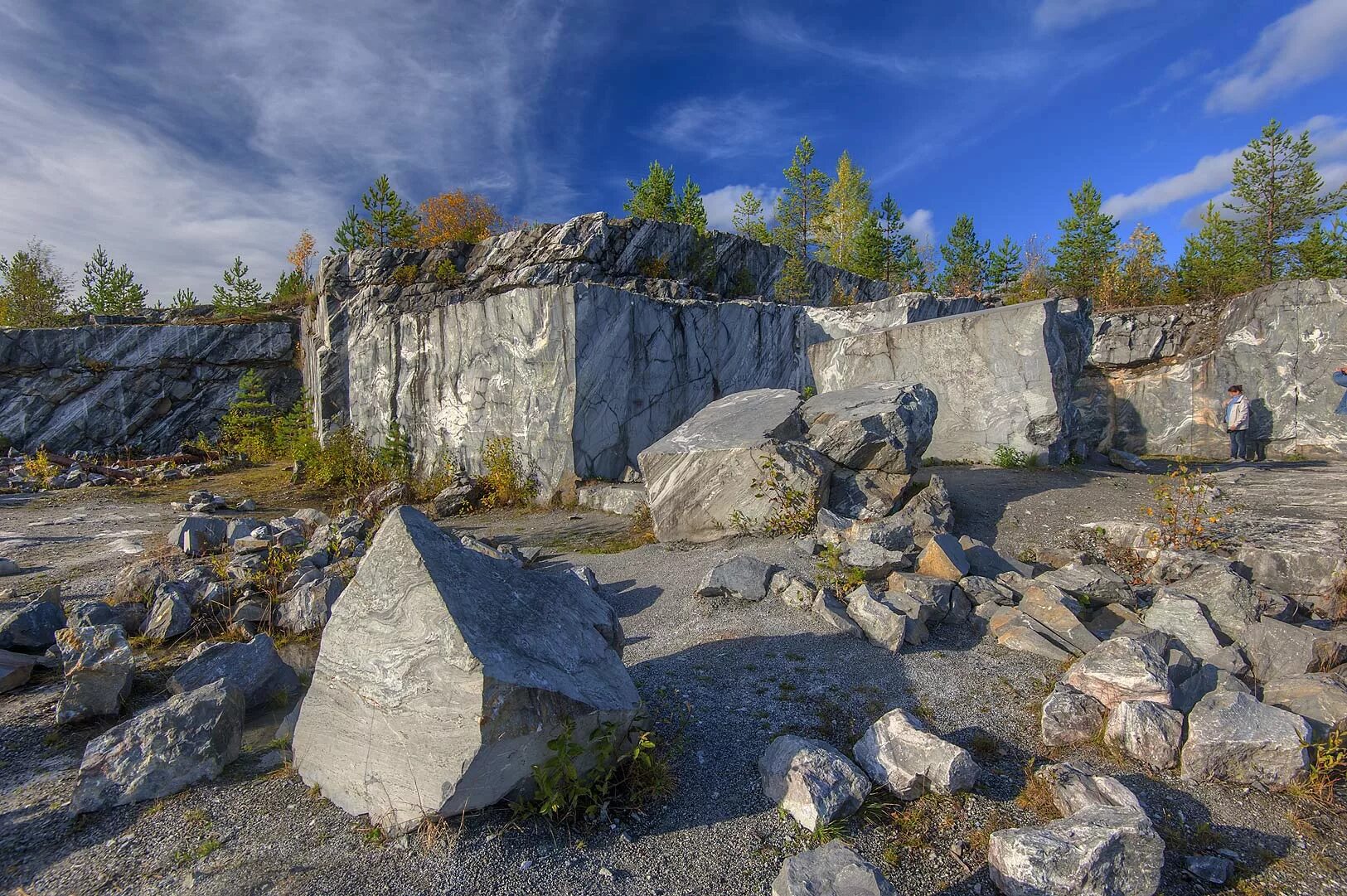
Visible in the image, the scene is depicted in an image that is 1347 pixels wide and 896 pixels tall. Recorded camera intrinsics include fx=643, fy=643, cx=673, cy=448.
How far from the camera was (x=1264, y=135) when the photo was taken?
21734mm

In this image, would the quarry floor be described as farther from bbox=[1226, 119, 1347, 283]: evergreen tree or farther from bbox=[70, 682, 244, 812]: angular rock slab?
bbox=[1226, 119, 1347, 283]: evergreen tree

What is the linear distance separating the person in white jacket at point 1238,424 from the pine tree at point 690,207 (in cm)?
2286

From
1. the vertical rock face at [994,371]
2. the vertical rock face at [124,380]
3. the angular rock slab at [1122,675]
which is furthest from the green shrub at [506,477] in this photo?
the vertical rock face at [124,380]

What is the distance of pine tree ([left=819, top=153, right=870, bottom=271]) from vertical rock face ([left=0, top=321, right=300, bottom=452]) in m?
29.5

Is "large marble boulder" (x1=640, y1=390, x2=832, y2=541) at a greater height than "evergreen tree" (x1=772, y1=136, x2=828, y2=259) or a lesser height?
lesser

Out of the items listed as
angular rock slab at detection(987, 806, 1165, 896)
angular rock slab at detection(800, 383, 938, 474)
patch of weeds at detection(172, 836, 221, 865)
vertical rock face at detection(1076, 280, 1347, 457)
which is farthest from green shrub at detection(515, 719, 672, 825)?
vertical rock face at detection(1076, 280, 1347, 457)

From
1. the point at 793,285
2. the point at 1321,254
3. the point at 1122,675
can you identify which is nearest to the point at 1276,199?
the point at 1321,254

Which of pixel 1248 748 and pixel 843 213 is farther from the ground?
pixel 843 213

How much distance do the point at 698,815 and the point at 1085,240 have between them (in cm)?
2807

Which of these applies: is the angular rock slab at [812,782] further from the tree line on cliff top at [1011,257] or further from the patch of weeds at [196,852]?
the tree line on cliff top at [1011,257]

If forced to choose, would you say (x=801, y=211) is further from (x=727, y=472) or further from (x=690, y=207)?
(x=727, y=472)

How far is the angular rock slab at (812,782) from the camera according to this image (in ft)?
7.77

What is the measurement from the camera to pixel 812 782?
2.42 meters

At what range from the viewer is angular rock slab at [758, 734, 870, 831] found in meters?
2.37
